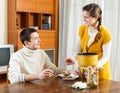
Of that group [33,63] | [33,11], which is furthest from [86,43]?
[33,11]

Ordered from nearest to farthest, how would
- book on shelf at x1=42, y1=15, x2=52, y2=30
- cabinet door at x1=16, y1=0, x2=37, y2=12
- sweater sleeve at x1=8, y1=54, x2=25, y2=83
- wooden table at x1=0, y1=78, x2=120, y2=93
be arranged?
wooden table at x1=0, y1=78, x2=120, y2=93 → sweater sleeve at x1=8, y1=54, x2=25, y2=83 → cabinet door at x1=16, y1=0, x2=37, y2=12 → book on shelf at x1=42, y1=15, x2=52, y2=30

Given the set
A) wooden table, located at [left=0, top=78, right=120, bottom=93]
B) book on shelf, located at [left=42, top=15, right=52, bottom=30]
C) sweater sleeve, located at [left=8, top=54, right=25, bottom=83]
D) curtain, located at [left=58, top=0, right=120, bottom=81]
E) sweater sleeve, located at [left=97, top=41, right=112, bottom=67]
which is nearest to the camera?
wooden table, located at [left=0, top=78, right=120, bottom=93]

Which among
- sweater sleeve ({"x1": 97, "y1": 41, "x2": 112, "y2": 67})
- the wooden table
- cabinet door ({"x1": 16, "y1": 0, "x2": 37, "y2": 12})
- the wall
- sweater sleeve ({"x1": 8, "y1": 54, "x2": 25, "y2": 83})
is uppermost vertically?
cabinet door ({"x1": 16, "y1": 0, "x2": 37, "y2": 12})

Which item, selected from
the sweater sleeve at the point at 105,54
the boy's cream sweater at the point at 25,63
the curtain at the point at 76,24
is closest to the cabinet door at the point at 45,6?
the curtain at the point at 76,24

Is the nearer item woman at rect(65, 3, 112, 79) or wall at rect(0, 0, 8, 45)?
woman at rect(65, 3, 112, 79)

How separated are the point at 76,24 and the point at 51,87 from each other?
2672mm

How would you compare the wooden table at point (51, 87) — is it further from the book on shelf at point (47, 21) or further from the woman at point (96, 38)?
the book on shelf at point (47, 21)

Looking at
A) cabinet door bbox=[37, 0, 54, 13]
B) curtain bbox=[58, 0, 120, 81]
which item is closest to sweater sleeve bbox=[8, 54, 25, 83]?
curtain bbox=[58, 0, 120, 81]

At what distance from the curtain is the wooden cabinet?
5.5 inches

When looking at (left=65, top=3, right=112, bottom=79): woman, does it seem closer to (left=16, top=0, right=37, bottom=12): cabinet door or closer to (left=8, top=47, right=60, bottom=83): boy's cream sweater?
(left=8, top=47, right=60, bottom=83): boy's cream sweater

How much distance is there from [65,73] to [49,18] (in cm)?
257

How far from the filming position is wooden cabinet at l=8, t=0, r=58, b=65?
4.12 m

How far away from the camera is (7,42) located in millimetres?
4289

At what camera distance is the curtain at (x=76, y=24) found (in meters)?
3.75
